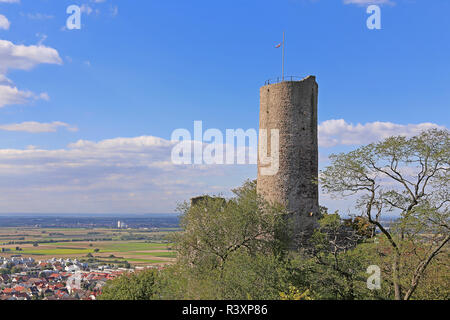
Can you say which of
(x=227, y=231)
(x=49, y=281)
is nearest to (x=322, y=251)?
(x=227, y=231)

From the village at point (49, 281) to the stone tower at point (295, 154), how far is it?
12695 millimetres

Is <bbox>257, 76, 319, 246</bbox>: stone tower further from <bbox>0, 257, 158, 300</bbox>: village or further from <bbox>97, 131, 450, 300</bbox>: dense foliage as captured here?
<bbox>0, 257, 158, 300</bbox>: village

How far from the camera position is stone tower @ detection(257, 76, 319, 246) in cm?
2375

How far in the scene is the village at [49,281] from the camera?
3426 cm

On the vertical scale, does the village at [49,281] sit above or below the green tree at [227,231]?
below

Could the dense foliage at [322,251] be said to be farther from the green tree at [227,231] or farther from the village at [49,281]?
the village at [49,281]

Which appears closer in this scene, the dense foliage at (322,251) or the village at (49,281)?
the dense foliage at (322,251)

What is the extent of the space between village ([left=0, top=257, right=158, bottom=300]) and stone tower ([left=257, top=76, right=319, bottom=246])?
12.7m

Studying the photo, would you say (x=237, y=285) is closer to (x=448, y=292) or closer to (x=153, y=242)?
(x=448, y=292)

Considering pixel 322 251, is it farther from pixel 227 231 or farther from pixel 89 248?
pixel 89 248

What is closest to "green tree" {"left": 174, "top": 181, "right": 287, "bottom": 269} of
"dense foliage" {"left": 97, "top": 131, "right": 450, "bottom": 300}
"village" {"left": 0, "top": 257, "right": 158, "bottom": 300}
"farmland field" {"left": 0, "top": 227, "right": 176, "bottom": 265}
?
"dense foliage" {"left": 97, "top": 131, "right": 450, "bottom": 300}

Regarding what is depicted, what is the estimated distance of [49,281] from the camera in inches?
1762

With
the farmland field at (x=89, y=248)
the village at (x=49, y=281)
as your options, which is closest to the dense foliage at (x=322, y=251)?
the village at (x=49, y=281)

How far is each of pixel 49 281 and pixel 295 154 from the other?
3378 cm
